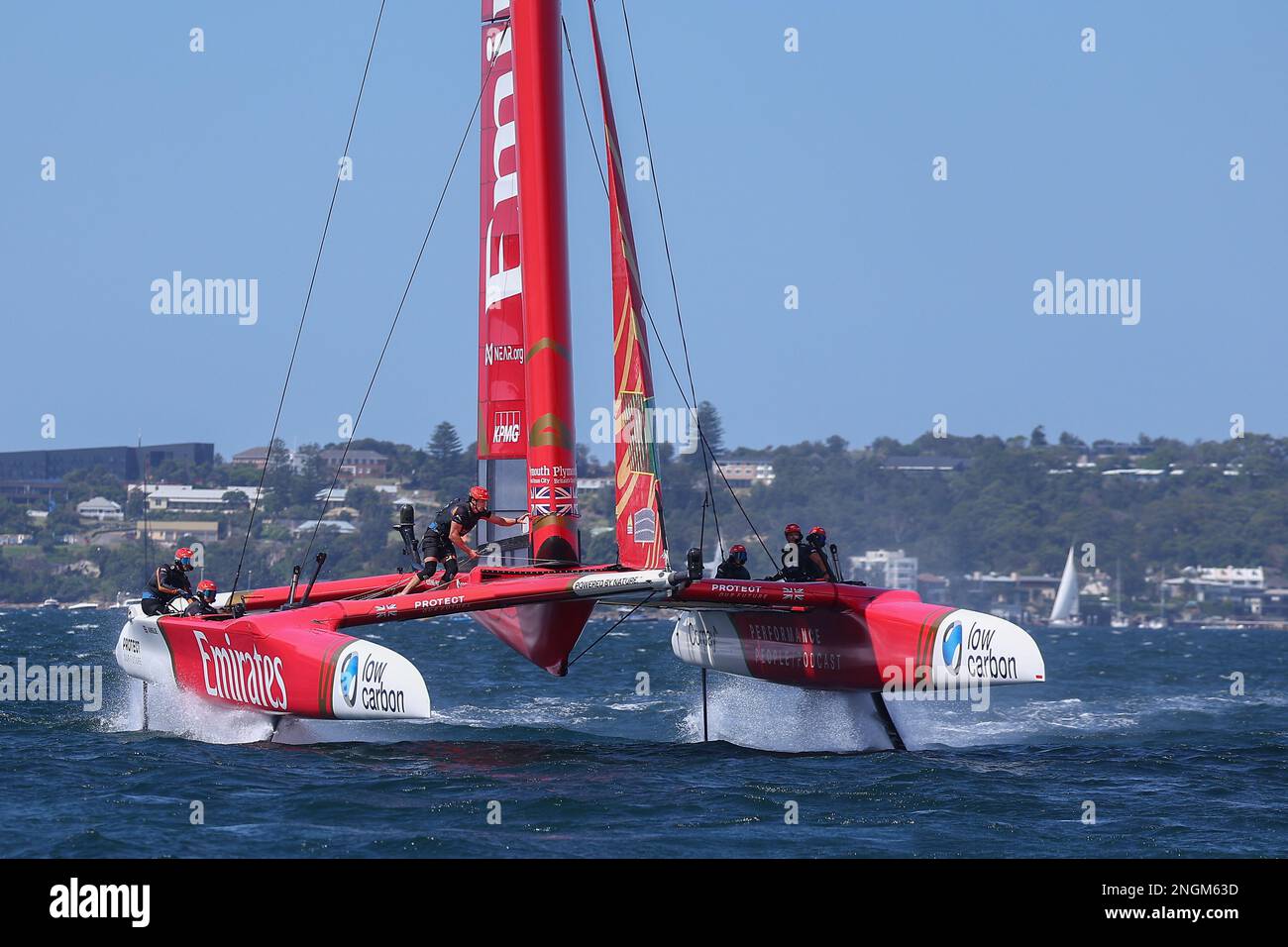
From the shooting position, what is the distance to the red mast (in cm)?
1249

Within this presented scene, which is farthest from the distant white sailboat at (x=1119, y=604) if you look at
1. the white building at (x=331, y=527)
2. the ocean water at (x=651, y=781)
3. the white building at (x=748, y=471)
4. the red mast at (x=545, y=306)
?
the red mast at (x=545, y=306)

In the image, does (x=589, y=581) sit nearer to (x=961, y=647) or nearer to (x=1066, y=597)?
(x=961, y=647)

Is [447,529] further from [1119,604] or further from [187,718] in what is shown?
[1119,604]

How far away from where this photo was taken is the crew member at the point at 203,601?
13.3 meters

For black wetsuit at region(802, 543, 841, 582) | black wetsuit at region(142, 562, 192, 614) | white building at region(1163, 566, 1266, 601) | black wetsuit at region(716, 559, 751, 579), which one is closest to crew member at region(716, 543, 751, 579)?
black wetsuit at region(716, 559, 751, 579)

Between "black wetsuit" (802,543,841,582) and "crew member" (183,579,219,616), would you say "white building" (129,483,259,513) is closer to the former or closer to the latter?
"crew member" (183,579,219,616)

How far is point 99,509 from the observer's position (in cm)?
8731

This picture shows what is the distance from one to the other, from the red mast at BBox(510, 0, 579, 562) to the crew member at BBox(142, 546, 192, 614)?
308cm

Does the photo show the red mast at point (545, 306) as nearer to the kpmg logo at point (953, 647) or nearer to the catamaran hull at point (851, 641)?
the catamaran hull at point (851, 641)

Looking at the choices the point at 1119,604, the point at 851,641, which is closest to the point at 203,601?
the point at 851,641

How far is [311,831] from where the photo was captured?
8.83 m

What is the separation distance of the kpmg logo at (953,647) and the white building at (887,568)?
73509 mm

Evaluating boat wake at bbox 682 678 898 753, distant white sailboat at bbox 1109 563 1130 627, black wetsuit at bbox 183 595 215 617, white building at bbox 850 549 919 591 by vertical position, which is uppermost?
black wetsuit at bbox 183 595 215 617

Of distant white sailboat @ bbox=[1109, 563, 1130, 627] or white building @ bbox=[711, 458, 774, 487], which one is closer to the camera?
distant white sailboat @ bbox=[1109, 563, 1130, 627]
